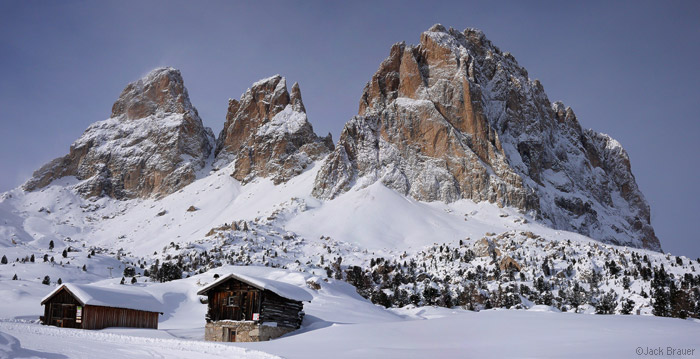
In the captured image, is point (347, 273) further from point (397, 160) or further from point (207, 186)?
point (207, 186)

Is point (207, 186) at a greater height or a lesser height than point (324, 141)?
lesser

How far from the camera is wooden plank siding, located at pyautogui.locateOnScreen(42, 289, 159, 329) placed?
31173 millimetres

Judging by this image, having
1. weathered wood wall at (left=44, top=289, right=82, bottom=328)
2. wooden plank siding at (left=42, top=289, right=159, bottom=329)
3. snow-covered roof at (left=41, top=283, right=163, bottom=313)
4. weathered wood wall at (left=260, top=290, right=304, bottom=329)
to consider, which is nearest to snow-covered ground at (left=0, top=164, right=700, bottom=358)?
weathered wood wall at (left=260, top=290, right=304, bottom=329)

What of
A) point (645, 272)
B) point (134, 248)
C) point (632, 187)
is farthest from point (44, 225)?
point (632, 187)

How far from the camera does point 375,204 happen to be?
331 feet

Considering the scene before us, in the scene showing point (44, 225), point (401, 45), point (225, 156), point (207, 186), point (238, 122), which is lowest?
point (44, 225)

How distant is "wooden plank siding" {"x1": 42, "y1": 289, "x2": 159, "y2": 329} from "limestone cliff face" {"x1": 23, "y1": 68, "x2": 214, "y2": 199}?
115m

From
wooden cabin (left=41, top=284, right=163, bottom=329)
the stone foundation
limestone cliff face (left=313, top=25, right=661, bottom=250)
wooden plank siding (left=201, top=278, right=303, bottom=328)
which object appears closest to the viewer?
the stone foundation

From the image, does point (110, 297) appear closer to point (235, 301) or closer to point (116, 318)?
point (116, 318)

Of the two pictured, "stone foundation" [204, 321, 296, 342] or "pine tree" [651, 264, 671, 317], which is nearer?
"stone foundation" [204, 321, 296, 342]

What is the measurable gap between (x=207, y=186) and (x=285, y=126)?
86.0 feet

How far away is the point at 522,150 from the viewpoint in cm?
12412

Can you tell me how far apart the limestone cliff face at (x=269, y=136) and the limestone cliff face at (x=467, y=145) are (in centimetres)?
2003

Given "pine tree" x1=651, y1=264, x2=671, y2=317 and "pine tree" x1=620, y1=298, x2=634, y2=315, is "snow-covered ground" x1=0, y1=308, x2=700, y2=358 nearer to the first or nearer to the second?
"pine tree" x1=651, y1=264, x2=671, y2=317
